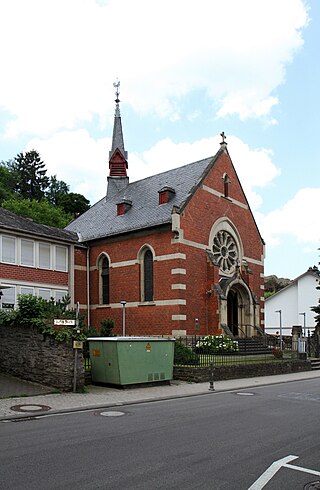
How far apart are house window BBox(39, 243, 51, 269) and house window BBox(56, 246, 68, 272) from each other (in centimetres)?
69

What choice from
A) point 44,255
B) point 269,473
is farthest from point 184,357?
point 269,473

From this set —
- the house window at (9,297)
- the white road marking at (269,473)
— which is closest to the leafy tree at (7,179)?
the house window at (9,297)

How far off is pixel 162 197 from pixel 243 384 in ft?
48.4

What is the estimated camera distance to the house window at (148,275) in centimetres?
3091

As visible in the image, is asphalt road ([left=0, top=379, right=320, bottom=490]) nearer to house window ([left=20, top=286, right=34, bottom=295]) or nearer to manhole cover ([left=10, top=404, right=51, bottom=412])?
manhole cover ([left=10, top=404, right=51, bottom=412])

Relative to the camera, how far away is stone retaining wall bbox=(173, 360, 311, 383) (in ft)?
65.2

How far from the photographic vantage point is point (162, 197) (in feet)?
104

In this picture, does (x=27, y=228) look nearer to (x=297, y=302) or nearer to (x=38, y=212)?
(x=38, y=212)

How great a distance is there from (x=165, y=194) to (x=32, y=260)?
8769 millimetres

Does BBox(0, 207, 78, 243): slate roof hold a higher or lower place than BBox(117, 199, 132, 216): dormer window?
lower

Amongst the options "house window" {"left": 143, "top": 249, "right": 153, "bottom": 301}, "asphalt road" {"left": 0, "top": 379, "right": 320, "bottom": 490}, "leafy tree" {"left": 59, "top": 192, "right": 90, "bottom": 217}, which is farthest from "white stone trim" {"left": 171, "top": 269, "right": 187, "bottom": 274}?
"leafy tree" {"left": 59, "top": 192, "right": 90, "bottom": 217}

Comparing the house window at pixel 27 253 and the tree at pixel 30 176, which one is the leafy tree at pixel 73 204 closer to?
the tree at pixel 30 176

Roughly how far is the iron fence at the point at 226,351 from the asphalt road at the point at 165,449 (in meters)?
7.44

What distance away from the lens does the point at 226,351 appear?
27.4m
